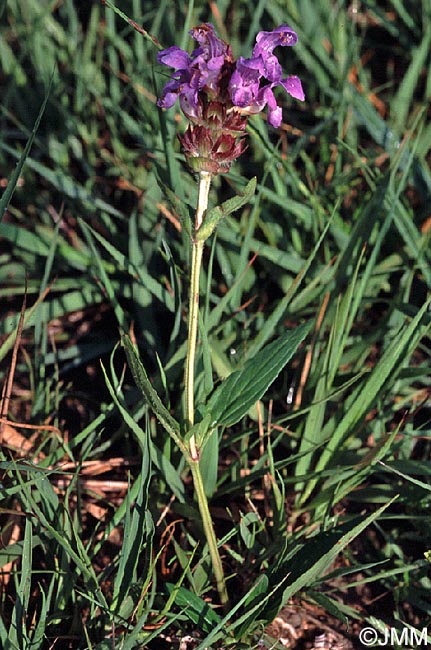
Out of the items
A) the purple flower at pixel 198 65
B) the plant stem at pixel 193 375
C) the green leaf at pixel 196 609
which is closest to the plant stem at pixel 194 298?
the plant stem at pixel 193 375

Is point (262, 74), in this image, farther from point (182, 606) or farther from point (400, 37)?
point (400, 37)

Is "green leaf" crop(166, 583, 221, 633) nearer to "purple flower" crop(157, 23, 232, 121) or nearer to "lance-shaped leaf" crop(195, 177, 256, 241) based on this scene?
"lance-shaped leaf" crop(195, 177, 256, 241)

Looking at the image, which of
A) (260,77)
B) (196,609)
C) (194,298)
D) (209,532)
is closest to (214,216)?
(194,298)

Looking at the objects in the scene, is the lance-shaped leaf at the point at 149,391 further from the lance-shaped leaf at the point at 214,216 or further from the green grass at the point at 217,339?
the lance-shaped leaf at the point at 214,216

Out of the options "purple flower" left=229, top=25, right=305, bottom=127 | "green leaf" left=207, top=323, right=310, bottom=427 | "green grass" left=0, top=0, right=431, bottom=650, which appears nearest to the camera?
"purple flower" left=229, top=25, right=305, bottom=127

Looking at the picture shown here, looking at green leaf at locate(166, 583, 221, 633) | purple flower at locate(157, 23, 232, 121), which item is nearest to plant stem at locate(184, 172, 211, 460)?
purple flower at locate(157, 23, 232, 121)
